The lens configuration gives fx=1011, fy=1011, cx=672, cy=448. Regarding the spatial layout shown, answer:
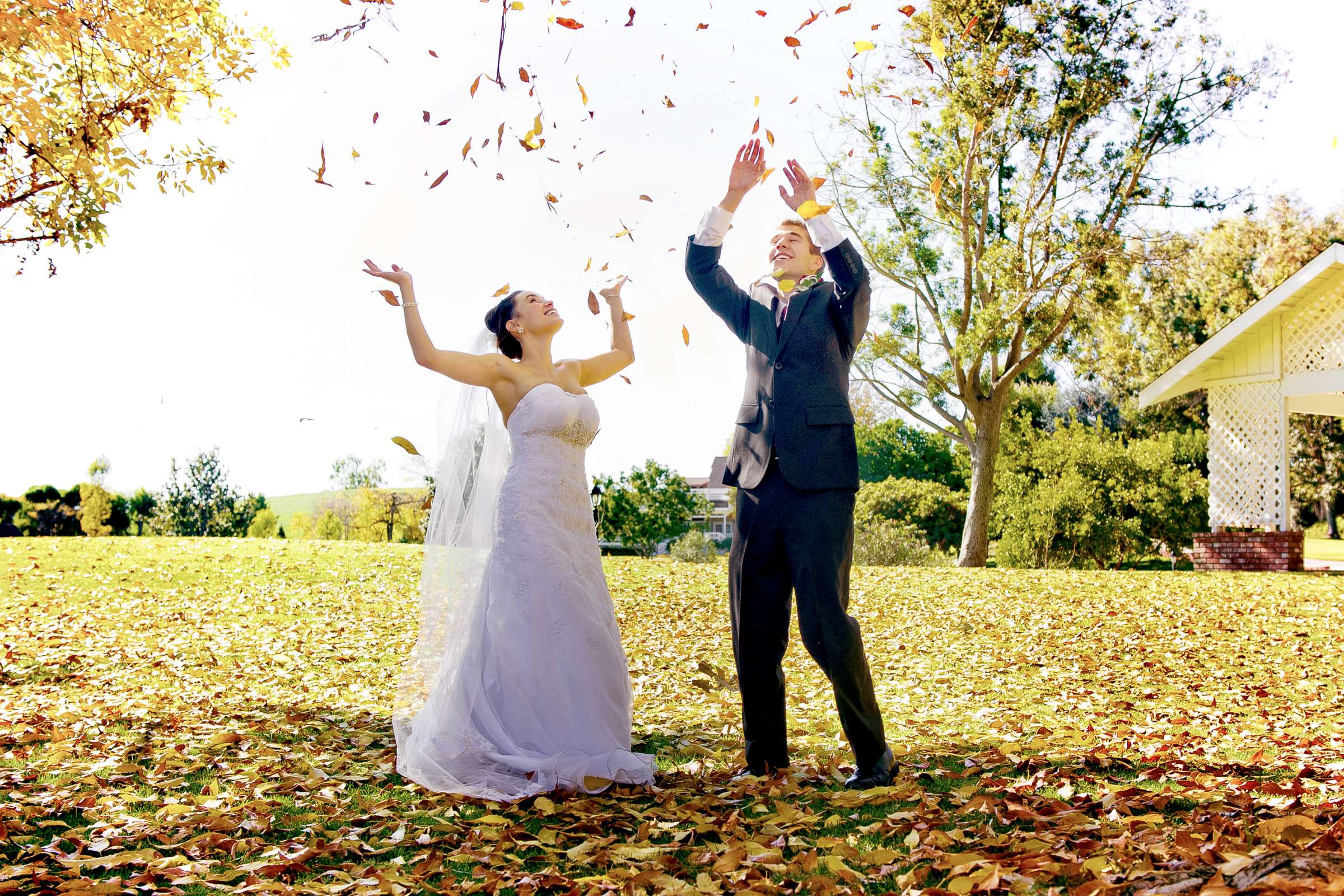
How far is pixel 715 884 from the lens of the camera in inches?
121

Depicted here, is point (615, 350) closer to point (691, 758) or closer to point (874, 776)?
point (691, 758)

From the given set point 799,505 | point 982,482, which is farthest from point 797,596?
point 982,482

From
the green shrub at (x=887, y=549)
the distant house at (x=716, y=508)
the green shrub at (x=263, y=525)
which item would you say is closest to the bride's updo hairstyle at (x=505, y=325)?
the distant house at (x=716, y=508)

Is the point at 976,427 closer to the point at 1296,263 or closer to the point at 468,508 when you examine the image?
the point at 468,508

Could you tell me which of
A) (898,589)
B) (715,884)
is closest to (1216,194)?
(898,589)

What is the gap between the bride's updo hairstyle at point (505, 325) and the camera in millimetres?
4992

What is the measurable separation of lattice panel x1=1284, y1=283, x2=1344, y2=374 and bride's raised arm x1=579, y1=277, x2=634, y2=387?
15.9 meters

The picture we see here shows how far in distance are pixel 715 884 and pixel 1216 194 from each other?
61.8ft

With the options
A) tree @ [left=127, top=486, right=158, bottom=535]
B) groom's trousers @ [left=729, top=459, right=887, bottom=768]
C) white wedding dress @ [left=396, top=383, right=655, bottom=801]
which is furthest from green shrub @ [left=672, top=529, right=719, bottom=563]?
groom's trousers @ [left=729, top=459, right=887, bottom=768]

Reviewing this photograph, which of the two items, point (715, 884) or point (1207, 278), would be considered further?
point (1207, 278)

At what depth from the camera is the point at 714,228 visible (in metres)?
4.52

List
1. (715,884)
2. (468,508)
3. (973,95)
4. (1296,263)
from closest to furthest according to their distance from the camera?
(715,884) < (468,508) < (973,95) < (1296,263)

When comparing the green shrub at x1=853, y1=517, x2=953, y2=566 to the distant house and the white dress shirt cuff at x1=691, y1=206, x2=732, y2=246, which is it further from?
the white dress shirt cuff at x1=691, y1=206, x2=732, y2=246

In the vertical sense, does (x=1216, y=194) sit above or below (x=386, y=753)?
above
